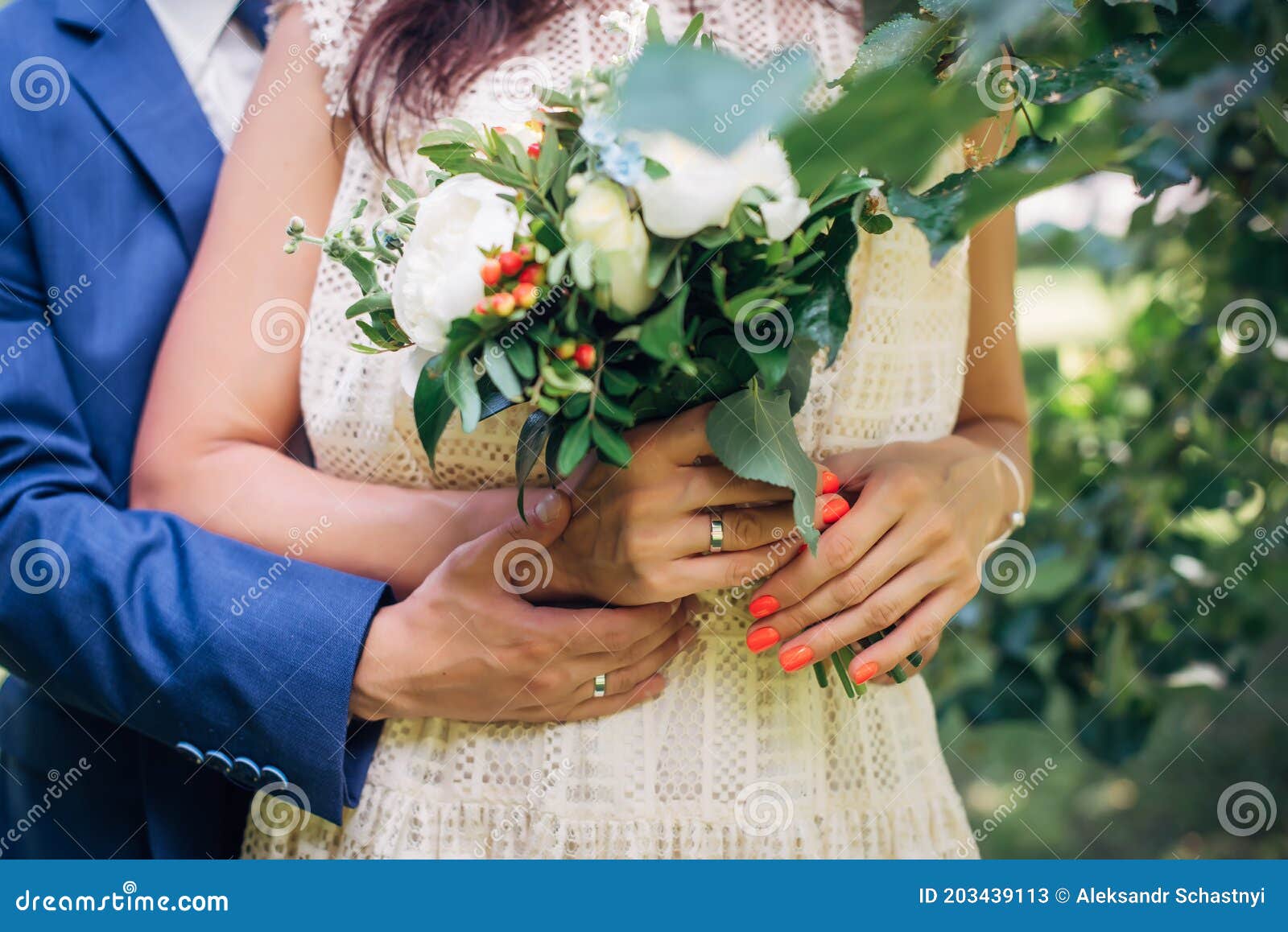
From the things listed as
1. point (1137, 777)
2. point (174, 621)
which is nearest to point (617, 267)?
point (174, 621)

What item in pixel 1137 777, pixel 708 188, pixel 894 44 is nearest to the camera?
pixel 708 188

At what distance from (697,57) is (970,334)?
0.84 metres

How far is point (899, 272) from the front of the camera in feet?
3.17

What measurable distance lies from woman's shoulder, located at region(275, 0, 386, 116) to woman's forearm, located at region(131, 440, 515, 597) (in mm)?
358

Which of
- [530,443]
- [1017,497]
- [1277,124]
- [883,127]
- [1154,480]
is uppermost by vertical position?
[883,127]

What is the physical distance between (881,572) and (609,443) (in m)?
0.31

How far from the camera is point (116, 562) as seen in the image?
0.90 m

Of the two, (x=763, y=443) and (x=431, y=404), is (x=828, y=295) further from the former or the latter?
(x=431, y=404)

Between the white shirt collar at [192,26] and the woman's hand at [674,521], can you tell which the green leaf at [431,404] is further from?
the white shirt collar at [192,26]

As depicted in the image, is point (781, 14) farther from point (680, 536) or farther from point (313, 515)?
point (313, 515)

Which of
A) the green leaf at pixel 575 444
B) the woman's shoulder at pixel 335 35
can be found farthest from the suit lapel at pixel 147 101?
the green leaf at pixel 575 444

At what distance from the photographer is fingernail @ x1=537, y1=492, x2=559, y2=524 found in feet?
2.78

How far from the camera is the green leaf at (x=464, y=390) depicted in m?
0.65
